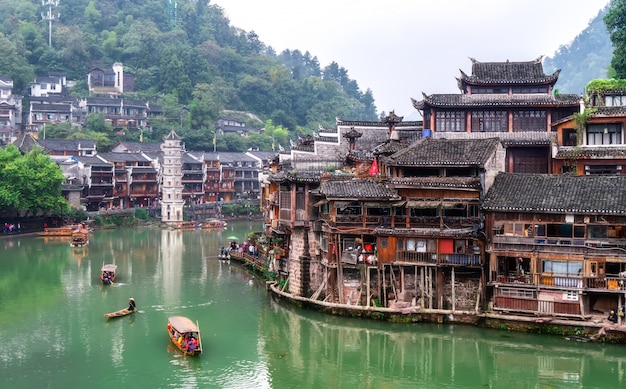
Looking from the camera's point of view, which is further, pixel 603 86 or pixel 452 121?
pixel 452 121

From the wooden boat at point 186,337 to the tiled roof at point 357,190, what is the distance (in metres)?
9.55

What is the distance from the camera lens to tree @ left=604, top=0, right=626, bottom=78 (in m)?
54.1

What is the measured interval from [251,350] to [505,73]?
90.0ft

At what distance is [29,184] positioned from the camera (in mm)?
68312

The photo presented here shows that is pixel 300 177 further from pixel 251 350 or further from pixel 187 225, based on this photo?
pixel 187 225

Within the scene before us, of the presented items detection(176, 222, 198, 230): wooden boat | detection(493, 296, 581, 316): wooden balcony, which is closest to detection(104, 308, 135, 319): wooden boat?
detection(493, 296, 581, 316): wooden balcony

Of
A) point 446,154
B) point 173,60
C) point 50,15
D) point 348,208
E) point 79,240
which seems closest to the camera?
point 348,208

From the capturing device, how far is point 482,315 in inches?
1264

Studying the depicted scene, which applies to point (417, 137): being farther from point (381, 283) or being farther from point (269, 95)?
point (269, 95)

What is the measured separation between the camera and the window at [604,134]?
39.4 m

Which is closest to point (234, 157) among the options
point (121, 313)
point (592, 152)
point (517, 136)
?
point (517, 136)

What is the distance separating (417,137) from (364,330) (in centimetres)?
1795

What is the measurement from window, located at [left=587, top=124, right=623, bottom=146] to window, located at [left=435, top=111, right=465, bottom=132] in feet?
28.6

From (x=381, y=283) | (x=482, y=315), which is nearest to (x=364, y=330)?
(x=381, y=283)
